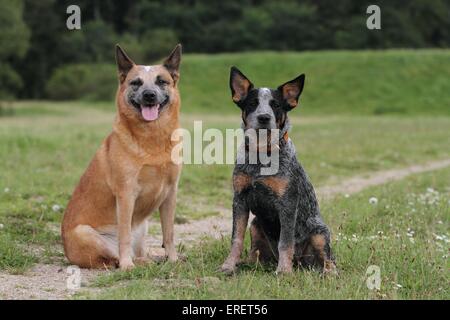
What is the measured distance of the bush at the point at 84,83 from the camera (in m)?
45.2

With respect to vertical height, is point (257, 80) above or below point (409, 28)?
below

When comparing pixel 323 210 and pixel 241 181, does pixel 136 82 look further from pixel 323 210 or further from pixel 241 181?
pixel 323 210

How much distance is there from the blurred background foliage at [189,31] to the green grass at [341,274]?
39227 mm

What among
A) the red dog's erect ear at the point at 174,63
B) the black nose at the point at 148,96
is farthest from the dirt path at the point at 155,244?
the red dog's erect ear at the point at 174,63

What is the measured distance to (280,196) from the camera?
636 cm

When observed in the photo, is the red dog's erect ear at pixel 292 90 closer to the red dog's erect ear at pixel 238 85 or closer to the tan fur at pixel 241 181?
the red dog's erect ear at pixel 238 85

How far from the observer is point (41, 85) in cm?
5634

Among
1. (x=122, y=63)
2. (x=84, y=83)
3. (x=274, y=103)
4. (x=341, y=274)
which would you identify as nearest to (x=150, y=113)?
(x=122, y=63)

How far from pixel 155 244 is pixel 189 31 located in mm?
57366

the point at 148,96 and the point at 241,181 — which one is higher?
the point at 148,96

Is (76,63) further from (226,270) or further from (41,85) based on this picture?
(226,270)
